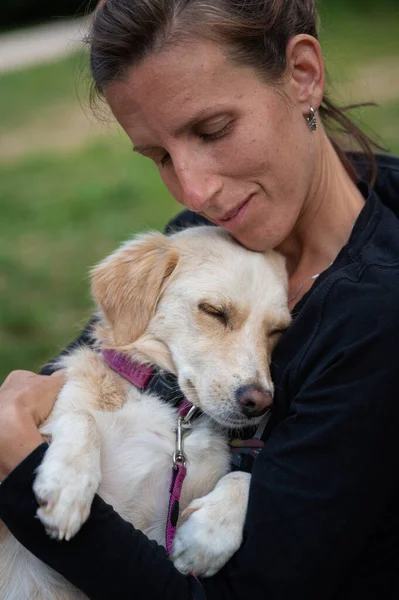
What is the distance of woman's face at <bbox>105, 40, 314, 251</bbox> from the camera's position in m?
2.29

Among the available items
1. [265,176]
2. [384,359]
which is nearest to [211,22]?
[265,176]

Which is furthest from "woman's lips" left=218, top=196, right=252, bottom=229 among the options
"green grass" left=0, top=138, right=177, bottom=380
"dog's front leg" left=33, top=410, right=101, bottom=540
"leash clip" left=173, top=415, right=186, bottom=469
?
"green grass" left=0, top=138, right=177, bottom=380

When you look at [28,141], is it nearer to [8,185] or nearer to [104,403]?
[8,185]

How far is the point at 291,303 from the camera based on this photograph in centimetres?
276

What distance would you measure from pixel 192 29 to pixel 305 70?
420 mm

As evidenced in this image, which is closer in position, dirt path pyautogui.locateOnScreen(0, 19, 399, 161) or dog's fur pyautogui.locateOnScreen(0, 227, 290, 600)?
dog's fur pyautogui.locateOnScreen(0, 227, 290, 600)

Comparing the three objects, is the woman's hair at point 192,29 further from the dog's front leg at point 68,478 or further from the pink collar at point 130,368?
the dog's front leg at point 68,478

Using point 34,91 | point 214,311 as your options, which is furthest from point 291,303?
point 34,91

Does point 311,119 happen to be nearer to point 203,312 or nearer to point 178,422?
point 203,312

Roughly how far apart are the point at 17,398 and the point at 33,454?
34cm

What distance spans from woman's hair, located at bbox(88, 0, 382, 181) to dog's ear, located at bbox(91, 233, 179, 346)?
2.08 ft

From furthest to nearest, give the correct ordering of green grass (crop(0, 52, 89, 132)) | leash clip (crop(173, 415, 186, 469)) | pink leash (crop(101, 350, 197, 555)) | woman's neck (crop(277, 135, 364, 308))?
green grass (crop(0, 52, 89, 132)), woman's neck (crop(277, 135, 364, 308)), leash clip (crop(173, 415, 186, 469)), pink leash (crop(101, 350, 197, 555))

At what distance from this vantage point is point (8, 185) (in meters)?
8.90

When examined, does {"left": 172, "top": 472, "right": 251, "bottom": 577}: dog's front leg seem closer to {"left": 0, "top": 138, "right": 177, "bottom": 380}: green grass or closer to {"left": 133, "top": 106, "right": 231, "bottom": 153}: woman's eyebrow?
{"left": 133, "top": 106, "right": 231, "bottom": 153}: woman's eyebrow
